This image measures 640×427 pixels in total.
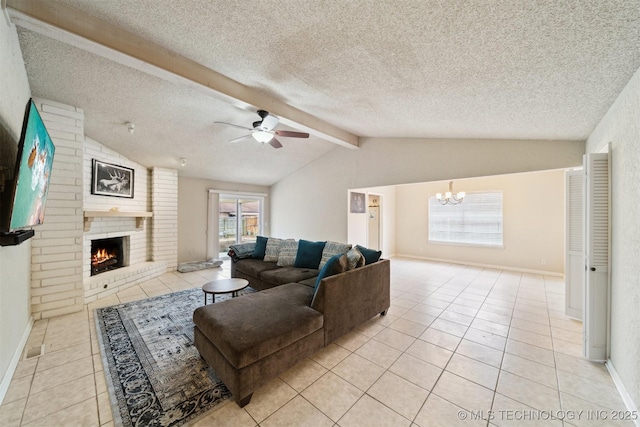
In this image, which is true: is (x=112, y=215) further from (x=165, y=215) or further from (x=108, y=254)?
(x=165, y=215)

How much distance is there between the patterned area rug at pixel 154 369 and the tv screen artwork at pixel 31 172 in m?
1.38

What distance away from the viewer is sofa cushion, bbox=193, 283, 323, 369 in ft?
5.61

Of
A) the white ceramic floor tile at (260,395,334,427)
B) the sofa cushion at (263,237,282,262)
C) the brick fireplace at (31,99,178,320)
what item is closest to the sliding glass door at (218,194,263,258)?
the sofa cushion at (263,237,282,262)

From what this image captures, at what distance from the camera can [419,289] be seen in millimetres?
4340

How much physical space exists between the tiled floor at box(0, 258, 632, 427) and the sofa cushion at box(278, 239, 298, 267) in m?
1.69

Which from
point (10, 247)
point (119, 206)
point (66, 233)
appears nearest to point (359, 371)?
point (10, 247)

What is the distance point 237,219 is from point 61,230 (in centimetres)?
427

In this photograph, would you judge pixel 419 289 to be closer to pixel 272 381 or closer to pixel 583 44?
pixel 272 381

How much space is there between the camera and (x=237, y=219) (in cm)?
726

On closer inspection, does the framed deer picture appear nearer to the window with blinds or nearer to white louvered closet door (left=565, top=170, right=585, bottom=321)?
→ white louvered closet door (left=565, top=170, right=585, bottom=321)

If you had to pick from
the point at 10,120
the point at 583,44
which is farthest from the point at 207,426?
the point at 583,44

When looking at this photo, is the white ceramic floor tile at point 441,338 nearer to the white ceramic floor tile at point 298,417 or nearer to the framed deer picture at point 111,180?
the white ceramic floor tile at point 298,417

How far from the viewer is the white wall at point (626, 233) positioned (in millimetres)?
1596

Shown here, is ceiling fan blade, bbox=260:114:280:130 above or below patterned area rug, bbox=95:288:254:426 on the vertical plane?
above
